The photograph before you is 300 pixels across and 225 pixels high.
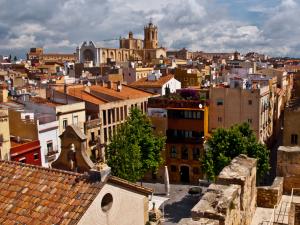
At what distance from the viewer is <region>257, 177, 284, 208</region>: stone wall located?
41.5ft

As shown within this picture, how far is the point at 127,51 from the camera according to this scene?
140 metres

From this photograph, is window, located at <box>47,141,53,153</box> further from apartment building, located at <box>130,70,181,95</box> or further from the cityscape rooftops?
apartment building, located at <box>130,70,181,95</box>

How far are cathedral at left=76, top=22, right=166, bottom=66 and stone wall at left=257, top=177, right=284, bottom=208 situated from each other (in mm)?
95542

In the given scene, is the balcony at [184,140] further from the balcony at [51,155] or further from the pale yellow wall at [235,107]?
the balcony at [51,155]

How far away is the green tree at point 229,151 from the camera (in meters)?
29.8

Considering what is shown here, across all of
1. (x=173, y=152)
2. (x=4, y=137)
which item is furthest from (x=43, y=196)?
(x=173, y=152)

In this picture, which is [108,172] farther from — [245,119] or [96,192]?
[245,119]

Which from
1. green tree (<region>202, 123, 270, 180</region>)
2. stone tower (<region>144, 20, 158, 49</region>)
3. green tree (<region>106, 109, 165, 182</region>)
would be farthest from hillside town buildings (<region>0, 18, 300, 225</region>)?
stone tower (<region>144, 20, 158, 49</region>)

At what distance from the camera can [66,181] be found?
13.3m

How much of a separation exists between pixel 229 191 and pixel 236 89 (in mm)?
Result: 32552

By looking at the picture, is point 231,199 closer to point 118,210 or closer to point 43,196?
point 118,210

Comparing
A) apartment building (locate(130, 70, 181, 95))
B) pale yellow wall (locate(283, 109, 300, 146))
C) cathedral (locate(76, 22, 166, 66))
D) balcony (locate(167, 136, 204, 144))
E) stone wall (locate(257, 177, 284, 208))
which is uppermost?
cathedral (locate(76, 22, 166, 66))

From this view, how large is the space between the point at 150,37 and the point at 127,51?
1304 cm

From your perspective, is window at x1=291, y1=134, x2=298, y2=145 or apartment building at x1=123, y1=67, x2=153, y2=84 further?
apartment building at x1=123, y1=67, x2=153, y2=84
